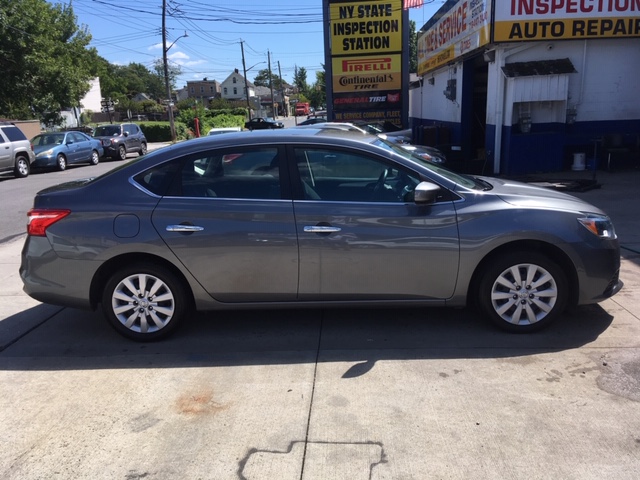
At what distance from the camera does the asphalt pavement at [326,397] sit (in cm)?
292

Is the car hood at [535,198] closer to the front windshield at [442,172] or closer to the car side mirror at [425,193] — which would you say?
the front windshield at [442,172]

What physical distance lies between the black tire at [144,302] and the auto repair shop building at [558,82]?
1064 cm

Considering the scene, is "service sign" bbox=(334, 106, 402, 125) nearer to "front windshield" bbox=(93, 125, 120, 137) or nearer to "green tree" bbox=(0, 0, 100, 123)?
"front windshield" bbox=(93, 125, 120, 137)

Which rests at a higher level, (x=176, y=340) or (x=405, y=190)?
(x=405, y=190)

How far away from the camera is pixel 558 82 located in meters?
12.4

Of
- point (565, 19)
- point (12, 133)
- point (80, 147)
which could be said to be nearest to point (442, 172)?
point (565, 19)

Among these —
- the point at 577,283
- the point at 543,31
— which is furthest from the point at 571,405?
the point at 543,31

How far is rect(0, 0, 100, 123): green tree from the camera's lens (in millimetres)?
27000

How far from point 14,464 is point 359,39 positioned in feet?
57.9

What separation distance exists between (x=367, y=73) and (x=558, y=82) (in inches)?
302

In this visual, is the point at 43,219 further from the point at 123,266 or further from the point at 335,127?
the point at 335,127

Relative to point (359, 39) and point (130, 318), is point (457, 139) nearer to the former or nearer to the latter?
point (359, 39)

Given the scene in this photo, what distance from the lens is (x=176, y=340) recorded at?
4516 mm

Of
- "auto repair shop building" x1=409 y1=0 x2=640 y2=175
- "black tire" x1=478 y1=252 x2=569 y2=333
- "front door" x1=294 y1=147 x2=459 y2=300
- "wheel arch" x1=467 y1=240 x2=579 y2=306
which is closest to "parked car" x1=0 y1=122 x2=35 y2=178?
"auto repair shop building" x1=409 y1=0 x2=640 y2=175
